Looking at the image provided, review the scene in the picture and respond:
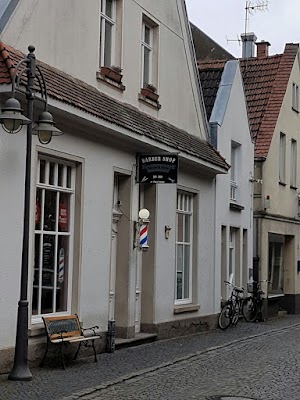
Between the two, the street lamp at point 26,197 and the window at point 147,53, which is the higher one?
the window at point 147,53

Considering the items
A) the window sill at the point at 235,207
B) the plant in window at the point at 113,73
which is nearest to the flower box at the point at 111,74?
the plant in window at the point at 113,73

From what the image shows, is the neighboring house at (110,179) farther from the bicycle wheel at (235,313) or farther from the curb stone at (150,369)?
the curb stone at (150,369)

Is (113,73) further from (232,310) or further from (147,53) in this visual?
(232,310)

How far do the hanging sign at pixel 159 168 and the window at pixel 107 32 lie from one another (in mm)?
1943

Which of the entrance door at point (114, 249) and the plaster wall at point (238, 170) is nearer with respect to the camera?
the entrance door at point (114, 249)

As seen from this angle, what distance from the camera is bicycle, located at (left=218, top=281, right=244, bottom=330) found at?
67.9 ft

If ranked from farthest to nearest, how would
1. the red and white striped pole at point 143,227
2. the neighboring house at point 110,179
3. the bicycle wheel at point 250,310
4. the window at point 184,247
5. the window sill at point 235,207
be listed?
the bicycle wheel at point 250,310, the window sill at point 235,207, the window at point 184,247, the red and white striped pole at point 143,227, the neighboring house at point 110,179

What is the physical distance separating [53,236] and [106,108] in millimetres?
2409

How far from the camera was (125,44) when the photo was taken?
52.4ft

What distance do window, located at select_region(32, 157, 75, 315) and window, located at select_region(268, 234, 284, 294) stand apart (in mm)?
13455

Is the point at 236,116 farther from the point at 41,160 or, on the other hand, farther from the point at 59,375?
the point at 59,375

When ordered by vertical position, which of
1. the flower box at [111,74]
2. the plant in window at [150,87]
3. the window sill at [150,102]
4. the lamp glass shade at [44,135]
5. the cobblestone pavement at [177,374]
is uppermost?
the plant in window at [150,87]

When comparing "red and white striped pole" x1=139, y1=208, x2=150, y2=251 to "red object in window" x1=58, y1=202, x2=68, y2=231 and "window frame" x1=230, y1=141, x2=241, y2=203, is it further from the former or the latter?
"window frame" x1=230, y1=141, x2=241, y2=203

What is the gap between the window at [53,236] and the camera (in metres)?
13.0
